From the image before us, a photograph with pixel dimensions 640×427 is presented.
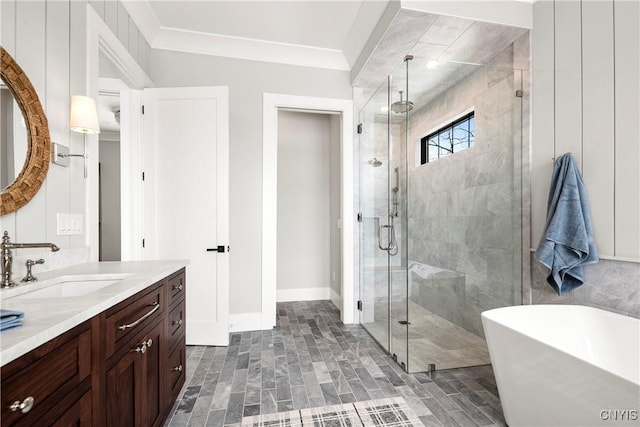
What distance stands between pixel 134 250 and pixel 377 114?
2.58 meters

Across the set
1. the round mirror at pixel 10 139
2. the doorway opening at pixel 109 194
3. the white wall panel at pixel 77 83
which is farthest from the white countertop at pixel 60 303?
the doorway opening at pixel 109 194

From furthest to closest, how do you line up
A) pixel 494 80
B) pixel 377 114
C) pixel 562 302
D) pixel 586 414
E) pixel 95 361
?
pixel 377 114 → pixel 494 80 → pixel 562 302 → pixel 586 414 → pixel 95 361

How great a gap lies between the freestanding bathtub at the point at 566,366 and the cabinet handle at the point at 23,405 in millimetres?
1751

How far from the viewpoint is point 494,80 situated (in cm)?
241

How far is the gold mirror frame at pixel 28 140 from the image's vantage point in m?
1.21

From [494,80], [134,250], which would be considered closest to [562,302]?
[494,80]

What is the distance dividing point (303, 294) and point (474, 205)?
2.49m

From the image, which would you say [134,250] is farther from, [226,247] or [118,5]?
[118,5]

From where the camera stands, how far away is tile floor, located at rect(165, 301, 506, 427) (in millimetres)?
1683

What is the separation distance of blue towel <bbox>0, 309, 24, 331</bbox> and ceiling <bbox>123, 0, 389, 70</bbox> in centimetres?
251

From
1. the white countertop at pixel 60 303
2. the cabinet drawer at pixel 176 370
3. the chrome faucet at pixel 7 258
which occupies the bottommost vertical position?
the cabinet drawer at pixel 176 370

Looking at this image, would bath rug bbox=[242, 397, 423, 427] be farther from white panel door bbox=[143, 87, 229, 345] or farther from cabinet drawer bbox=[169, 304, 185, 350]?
white panel door bbox=[143, 87, 229, 345]

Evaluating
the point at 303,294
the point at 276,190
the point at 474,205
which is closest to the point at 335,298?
the point at 303,294

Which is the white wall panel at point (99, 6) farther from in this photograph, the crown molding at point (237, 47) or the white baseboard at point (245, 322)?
the white baseboard at point (245, 322)
